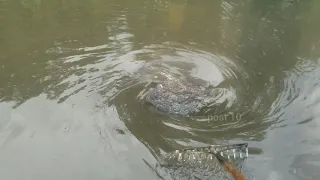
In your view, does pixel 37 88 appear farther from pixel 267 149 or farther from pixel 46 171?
pixel 267 149

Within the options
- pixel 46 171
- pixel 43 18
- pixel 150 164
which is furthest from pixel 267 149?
pixel 43 18

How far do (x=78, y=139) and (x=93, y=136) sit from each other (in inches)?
5.8

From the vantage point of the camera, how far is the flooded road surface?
4426 millimetres

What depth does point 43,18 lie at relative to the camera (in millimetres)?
6688

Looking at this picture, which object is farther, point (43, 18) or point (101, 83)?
point (43, 18)

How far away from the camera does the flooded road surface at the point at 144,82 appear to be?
443 cm

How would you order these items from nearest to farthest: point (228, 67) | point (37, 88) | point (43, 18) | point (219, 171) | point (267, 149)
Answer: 1. point (219, 171)
2. point (267, 149)
3. point (37, 88)
4. point (228, 67)
5. point (43, 18)

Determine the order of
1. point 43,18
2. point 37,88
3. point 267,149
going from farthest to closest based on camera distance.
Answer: point 43,18 → point 37,88 → point 267,149

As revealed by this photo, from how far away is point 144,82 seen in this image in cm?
537

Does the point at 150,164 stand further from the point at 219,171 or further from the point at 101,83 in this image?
the point at 101,83

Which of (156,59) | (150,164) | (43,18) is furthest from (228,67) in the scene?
(43,18)

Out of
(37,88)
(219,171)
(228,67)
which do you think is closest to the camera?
Result: (219,171)

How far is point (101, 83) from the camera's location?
17.4 ft

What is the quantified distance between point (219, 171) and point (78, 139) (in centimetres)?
141
